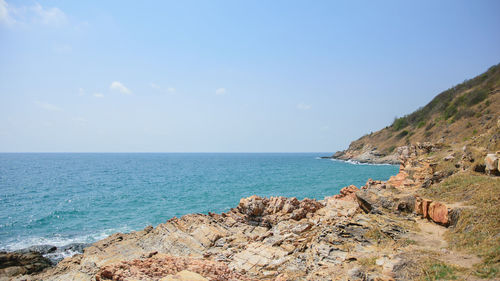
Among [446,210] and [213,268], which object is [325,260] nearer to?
[213,268]

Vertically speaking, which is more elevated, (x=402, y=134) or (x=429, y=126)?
(x=429, y=126)

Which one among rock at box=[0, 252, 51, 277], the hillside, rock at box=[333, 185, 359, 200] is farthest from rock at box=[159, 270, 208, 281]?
the hillside

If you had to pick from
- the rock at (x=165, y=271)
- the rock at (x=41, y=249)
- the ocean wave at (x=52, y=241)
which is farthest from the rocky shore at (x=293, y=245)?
the ocean wave at (x=52, y=241)

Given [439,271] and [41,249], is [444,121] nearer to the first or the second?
[439,271]

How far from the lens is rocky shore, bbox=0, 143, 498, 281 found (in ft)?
26.6

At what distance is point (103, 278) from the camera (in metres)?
7.07

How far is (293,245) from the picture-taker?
13.2 meters

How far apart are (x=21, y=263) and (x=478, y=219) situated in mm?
26919

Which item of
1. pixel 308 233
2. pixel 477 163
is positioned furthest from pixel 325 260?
pixel 477 163

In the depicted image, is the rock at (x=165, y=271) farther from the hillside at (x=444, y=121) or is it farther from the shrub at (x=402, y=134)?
the shrub at (x=402, y=134)

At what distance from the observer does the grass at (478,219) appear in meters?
7.71

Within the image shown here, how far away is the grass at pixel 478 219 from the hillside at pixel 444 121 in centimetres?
782

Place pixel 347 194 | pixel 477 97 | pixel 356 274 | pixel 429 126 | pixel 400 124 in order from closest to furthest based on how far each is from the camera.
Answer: pixel 356 274 → pixel 347 194 → pixel 477 97 → pixel 429 126 → pixel 400 124

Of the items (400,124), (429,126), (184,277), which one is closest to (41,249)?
(184,277)
